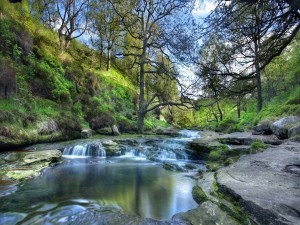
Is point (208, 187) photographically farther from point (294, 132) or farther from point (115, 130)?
point (115, 130)

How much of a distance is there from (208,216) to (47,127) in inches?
403

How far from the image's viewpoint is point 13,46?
13133 mm

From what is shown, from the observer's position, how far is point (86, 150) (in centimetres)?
1132

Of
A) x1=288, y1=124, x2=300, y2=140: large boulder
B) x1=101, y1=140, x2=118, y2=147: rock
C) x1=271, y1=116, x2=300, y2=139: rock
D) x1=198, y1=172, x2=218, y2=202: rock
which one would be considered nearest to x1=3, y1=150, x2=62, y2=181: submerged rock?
x1=101, y1=140, x2=118, y2=147: rock

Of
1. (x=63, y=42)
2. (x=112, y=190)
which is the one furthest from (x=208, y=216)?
(x=63, y=42)

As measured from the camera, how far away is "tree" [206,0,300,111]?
4059 mm

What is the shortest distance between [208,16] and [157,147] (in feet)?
28.5

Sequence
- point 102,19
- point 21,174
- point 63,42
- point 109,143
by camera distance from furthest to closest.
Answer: point 102,19, point 63,42, point 109,143, point 21,174

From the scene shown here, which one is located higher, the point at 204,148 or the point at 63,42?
the point at 63,42

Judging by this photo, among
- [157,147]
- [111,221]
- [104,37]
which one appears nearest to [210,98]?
[111,221]

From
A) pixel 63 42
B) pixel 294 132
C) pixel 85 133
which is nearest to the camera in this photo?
pixel 294 132

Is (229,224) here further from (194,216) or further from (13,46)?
(13,46)

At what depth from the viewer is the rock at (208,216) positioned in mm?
3631

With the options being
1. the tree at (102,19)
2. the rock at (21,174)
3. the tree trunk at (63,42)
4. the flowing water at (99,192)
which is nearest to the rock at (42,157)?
the flowing water at (99,192)
